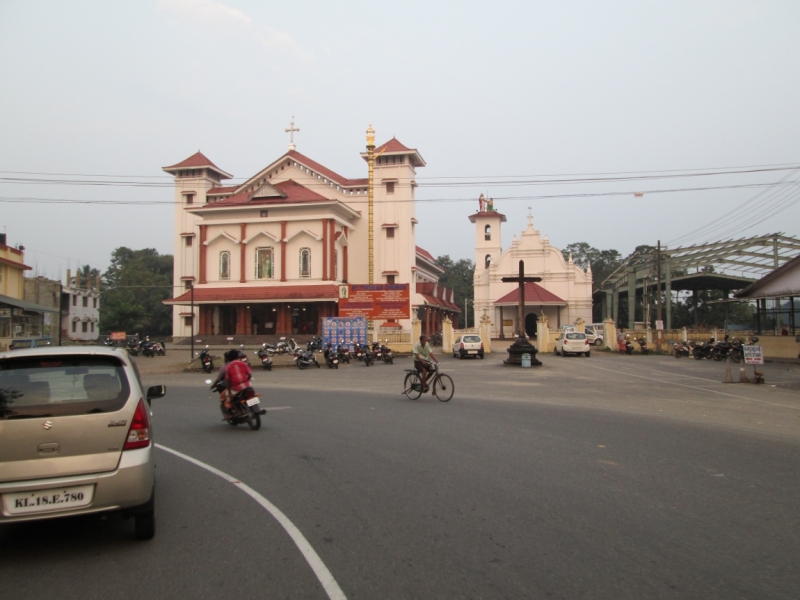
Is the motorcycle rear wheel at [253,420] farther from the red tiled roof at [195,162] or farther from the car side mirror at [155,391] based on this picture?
the red tiled roof at [195,162]

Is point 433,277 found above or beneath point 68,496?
above

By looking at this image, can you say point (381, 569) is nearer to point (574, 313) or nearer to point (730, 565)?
point (730, 565)

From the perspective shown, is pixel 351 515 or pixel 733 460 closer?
pixel 351 515

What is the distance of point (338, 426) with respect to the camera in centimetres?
1155

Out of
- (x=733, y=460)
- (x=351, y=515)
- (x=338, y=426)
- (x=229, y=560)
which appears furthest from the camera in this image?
(x=338, y=426)

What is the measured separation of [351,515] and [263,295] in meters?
44.8

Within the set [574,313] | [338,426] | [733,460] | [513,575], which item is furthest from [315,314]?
[513,575]

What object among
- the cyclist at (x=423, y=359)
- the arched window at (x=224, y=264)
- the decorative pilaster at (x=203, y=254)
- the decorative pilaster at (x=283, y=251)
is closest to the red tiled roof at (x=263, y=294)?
the decorative pilaster at (x=283, y=251)

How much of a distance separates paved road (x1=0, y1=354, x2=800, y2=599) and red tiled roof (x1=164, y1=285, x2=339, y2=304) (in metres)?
36.4

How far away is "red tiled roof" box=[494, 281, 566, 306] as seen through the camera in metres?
57.1

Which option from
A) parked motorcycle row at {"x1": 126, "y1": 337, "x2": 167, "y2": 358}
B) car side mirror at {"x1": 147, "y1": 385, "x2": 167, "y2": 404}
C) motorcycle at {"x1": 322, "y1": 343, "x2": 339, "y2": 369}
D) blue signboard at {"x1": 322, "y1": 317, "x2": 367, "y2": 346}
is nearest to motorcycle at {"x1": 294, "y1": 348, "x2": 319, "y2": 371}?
motorcycle at {"x1": 322, "y1": 343, "x2": 339, "y2": 369}

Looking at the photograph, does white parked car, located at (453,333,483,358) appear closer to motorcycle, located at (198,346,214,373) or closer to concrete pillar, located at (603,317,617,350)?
concrete pillar, located at (603,317,617,350)

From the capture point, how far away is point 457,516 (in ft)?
19.7

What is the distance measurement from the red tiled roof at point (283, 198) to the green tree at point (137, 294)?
7796 mm
